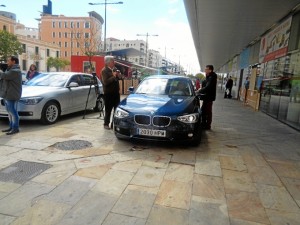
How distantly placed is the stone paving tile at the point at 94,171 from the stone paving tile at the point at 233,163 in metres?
1.91

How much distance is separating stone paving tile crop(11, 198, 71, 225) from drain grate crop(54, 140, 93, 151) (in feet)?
6.49

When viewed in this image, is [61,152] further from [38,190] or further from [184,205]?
[184,205]

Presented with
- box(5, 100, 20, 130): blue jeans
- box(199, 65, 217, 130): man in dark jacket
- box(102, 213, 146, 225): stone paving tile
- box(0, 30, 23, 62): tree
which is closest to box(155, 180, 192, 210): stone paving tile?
box(102, 213, 146, 225): stone paving tile

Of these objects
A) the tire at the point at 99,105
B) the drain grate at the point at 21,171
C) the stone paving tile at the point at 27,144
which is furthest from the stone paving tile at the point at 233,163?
the tire at the point at 99,105

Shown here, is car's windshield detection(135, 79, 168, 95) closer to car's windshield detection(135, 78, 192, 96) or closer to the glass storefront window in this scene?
car's windshield detection(135, 78, 192, 96)

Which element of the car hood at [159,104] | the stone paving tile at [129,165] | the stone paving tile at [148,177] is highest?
the car hood at [159,104]

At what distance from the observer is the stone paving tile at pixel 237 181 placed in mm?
3500

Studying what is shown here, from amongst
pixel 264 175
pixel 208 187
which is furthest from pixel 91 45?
pixel 208 187

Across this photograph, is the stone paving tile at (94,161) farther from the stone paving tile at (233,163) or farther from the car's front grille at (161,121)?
the stone paving tile at (233,163)

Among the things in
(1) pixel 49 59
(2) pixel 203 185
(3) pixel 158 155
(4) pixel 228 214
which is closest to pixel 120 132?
(3) pixel 158 155

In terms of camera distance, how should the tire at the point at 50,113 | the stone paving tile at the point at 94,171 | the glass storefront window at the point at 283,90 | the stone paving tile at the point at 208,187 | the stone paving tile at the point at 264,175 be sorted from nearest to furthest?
the stone paving tile at the point at 208,187 < the stone paving tile at the point at 94,171 < the stone paving tile at the point at 264,175 < the tire at the point at 50,113 < the glass storefront window at the point at 283,90

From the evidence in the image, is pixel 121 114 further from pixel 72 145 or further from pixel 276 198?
pixel 276 198

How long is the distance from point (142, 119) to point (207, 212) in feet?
7.97

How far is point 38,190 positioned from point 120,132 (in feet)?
7.34
